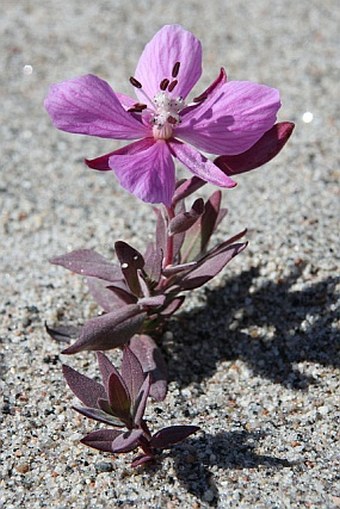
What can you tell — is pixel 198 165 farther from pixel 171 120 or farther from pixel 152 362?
pixel 152 362

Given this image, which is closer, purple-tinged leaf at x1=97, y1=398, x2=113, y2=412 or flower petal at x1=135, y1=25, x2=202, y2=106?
purple-tinged leaf at x1=97, y1=398, x2=113, y2=412

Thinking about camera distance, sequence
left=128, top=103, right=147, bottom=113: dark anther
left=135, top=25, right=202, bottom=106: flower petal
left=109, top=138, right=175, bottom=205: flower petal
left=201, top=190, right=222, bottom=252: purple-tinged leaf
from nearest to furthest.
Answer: left=109, top=138, right=175, bottom=205: flower petal < left=128, top=103, right=147, bottom=113: dark anther < left=135, top=25, right=202, bottom=106: flower petal < left=201, top=190, right=222, bottom=252: purple-tinged leaf

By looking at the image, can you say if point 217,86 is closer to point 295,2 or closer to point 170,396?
→ point 170,396

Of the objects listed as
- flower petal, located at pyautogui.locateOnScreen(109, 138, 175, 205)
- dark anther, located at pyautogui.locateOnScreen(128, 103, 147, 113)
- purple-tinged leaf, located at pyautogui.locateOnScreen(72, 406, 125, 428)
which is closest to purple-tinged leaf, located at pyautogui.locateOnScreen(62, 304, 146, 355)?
purple-tinged leaf, located at pyautogui.locateOnScreen(72, 406, 125, 428)

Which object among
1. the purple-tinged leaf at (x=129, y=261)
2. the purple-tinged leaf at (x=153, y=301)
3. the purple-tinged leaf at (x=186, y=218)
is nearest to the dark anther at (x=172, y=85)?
the purple-tinged leaf at (x=186, y=218)

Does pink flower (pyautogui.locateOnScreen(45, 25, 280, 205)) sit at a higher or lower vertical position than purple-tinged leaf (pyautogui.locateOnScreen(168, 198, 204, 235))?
higher

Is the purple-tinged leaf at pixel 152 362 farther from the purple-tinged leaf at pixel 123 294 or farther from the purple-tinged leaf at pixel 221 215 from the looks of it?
the purple-tinged leaf at pixel 221 215

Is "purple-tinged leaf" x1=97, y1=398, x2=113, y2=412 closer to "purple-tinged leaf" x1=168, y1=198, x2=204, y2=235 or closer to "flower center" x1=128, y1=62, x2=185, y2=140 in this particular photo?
"purple-tinged leaf" x1=168, y1=198, x2=204, y2=235
